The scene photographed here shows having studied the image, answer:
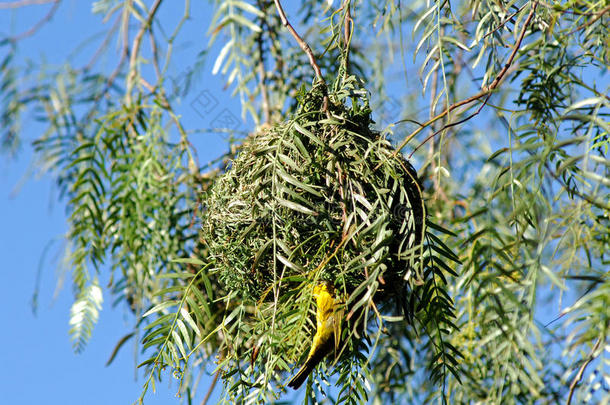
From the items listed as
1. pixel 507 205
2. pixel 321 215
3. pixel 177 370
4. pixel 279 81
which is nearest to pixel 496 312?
pixel 507 205

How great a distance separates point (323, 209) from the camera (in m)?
1.16

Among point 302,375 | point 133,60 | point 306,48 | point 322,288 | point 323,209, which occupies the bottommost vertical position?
point 302,375

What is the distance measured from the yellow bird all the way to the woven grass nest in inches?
1.7

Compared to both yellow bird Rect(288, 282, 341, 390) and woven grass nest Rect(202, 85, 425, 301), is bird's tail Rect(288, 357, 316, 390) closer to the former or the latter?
yellow bird Rect(288, 282, 341, 390)

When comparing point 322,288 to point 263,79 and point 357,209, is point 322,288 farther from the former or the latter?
point 263,79

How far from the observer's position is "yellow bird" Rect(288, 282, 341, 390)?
1.12 metres

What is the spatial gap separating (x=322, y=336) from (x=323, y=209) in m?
0.19

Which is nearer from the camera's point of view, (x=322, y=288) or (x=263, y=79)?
(x=322, y=288)

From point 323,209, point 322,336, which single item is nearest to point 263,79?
point 323,209

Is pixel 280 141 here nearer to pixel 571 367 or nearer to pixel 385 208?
pixel 385 208

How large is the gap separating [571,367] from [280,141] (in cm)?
52

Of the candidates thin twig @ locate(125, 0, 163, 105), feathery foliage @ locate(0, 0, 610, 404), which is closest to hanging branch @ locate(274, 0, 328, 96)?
feathery foliage @ locate(0, 0, 610, 404)

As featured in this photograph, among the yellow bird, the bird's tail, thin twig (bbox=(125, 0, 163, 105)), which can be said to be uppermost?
thin twig (bbox=(125, 0, 163, 105))

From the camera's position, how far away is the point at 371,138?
1.29 m
